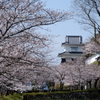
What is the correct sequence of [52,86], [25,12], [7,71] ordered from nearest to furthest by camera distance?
[25,12], [7,71], [52,86]

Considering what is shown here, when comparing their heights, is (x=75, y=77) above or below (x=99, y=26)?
below

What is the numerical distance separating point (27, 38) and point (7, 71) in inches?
65.0

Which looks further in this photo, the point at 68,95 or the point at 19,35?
the point at 68,95

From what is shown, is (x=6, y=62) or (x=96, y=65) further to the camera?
(x=96, y=65)

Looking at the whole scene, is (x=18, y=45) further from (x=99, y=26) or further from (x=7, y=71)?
(x=99, y=26)

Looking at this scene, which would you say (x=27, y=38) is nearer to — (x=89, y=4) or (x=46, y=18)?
(x=46, y=18)

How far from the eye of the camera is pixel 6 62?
8.05 metres

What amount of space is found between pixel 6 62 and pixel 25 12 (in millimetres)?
1708

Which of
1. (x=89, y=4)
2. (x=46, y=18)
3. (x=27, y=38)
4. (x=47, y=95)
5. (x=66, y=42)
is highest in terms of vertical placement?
(x=66, y=42)

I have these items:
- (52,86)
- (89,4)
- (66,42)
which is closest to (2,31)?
(89,4)

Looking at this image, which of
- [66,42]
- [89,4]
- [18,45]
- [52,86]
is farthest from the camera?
[66,42]

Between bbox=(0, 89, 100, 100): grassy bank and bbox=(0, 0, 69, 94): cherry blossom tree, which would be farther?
bbox=(0, 89, 100, 100): grassy bank

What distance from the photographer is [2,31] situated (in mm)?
7629

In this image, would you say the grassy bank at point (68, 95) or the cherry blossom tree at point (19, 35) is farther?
the grassy bank at point (68, 95)
